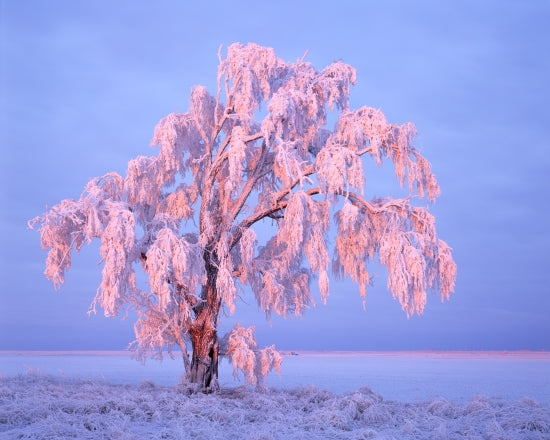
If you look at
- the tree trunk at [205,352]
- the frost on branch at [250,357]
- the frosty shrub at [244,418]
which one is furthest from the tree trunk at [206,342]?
the frosty shrub at [244,418]

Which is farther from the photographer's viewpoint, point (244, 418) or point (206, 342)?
point (206, 342)

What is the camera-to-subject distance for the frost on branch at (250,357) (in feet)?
40.1

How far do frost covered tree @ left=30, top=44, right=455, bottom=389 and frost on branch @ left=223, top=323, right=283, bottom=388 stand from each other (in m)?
0.03

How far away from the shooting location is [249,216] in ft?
44.0

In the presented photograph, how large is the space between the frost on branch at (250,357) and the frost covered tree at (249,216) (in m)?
0.03

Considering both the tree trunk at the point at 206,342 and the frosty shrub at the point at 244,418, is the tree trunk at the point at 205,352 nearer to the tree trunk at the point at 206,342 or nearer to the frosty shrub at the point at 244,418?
the tree trunk at the point at 206,342

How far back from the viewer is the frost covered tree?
1166 cm

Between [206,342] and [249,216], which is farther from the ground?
[249,216]

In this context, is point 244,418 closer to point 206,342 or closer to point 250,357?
point 250,357

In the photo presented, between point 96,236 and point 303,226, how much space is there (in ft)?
13.2

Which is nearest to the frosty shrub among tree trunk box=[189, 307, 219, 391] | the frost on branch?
the frost on branch

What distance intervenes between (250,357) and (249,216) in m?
3.09

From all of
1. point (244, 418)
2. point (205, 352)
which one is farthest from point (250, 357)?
point (244, 418)

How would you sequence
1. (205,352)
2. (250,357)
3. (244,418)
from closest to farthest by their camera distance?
(244,418)
(250,357)
(205,352)
